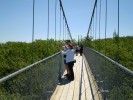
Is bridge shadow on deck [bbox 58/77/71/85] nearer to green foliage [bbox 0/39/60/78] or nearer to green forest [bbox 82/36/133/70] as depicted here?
green forest [bbox 82/36/133/70]

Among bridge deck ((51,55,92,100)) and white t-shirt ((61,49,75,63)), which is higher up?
white t-shirt ((61,49,75,63))

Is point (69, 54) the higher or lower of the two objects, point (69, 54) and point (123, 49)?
the higher

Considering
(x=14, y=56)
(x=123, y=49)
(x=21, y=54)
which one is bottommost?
(x=14, y=56)

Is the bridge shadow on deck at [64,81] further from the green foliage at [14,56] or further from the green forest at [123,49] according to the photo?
the green foliage at [14,56]

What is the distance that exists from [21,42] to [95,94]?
51.5m

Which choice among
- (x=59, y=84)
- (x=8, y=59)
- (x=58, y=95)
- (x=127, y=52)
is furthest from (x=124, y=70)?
(x=127, y=52)

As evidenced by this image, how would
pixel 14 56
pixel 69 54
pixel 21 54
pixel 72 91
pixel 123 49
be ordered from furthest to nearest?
pixel 123 49, pixel 14 56, pixel 21 54, pixel 69 54, pixel 72 91

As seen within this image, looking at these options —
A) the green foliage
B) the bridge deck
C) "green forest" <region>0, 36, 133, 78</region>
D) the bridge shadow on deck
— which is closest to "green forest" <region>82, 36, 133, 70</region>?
"green forest" <region>0, 36, 133, 78</region>

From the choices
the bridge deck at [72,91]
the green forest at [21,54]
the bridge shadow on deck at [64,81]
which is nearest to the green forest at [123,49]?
the green forest at [21,54]

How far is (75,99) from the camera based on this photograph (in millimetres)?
6477

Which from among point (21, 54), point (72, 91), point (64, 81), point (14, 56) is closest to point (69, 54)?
point (64, 81)

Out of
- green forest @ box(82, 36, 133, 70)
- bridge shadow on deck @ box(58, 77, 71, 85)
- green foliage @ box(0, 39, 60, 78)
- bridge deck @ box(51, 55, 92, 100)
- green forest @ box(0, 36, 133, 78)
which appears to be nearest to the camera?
bridge deck @ box(51, 55, 92, 100)

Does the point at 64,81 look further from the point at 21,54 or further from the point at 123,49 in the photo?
the point at 123,49

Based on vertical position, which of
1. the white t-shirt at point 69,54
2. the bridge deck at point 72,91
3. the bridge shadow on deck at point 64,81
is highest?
the white t-shirt at point 69,54
